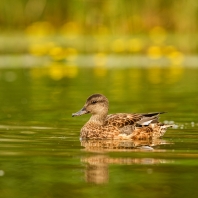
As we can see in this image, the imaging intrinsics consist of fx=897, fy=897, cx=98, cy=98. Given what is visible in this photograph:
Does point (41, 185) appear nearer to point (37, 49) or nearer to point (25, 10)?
point (37, 49)

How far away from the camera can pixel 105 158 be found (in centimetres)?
772

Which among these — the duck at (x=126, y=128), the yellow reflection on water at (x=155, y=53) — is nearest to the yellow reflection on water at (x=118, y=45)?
the yellow reflection on water at (x=155, y=53)

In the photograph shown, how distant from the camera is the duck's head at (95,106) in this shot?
995cm

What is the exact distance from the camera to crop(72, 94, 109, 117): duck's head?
995 centimetres

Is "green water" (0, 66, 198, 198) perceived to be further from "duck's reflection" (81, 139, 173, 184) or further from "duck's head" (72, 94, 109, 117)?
"duck's head" (72, 94, 109, 117)

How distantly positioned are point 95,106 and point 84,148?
1522 mm

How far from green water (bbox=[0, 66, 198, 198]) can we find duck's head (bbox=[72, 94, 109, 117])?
0.85 feet

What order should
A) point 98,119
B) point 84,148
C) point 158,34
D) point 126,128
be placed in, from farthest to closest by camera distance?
1. point 158,34
2. point 98,119
3. point 126,128
4. point 84,148

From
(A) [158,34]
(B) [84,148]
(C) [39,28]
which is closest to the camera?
(B) [84,148]

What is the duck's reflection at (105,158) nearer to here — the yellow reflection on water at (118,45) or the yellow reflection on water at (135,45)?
the yellow reflection on water at (135,45)

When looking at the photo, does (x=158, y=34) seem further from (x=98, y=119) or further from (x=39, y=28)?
(x=98, y=119)

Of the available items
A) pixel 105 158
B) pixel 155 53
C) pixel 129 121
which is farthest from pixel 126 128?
pixel 155 53

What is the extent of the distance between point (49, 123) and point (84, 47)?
15906mm

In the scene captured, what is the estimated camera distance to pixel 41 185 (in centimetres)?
639
